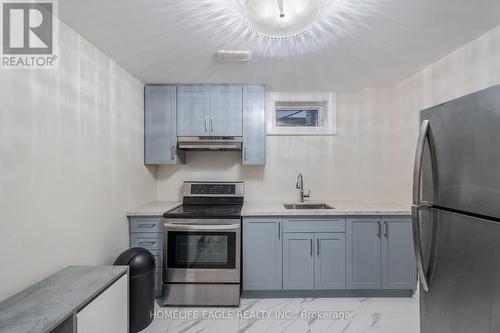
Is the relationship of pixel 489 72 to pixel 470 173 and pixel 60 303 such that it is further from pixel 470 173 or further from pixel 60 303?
pixel 60 303

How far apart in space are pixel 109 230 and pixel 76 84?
1225 millimetres

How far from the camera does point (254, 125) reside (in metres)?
2.82

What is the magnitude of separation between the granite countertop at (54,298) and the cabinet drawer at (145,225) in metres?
0.86

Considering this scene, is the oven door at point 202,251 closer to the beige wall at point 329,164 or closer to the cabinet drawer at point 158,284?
the cabinet drawer at point 158,284

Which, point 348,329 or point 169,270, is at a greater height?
point 169,270

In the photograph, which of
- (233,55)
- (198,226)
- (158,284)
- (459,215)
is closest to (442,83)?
(459,215)

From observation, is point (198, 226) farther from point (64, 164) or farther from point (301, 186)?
point (301, 186)

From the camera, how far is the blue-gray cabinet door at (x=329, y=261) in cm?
243

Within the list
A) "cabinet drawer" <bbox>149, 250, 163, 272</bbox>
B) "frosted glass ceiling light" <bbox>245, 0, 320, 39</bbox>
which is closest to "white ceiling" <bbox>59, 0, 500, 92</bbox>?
"frosted glass ceiling light" <bbox>245, 0, 320, 39</bbox>

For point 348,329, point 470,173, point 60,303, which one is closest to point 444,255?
point 470,173

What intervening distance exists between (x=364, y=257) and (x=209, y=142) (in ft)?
6.86

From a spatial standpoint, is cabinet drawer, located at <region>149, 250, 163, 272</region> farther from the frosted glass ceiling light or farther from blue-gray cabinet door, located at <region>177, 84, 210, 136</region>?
the frosted glass ceiling light

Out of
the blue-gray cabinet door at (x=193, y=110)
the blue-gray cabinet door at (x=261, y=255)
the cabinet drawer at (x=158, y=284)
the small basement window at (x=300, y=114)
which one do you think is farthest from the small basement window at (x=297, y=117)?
the cabinet drawer at (x=158, y=284)

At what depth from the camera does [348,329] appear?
202 centimetres
